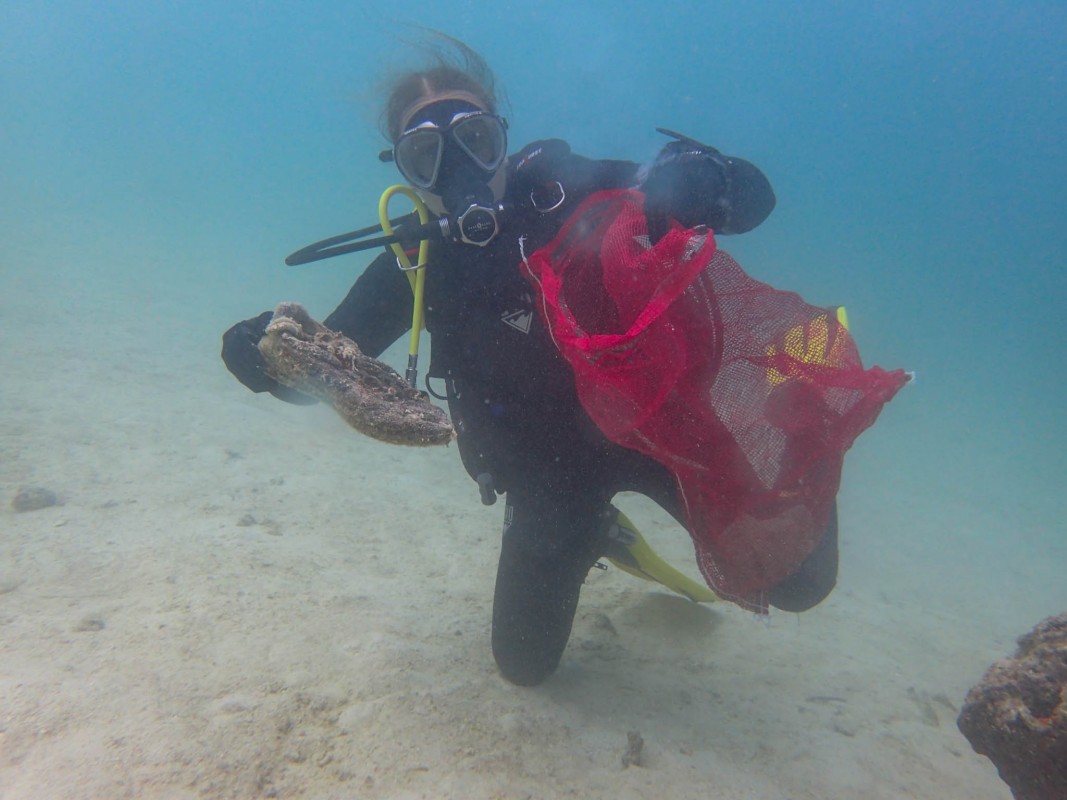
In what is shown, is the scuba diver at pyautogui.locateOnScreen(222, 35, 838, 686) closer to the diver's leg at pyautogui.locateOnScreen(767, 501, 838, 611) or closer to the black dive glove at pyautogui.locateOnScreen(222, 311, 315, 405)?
the diver's leg at pyautogui.locateOnScreen(767, 501, 838, 611)

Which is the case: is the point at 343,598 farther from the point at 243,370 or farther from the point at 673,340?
the point at 673,340

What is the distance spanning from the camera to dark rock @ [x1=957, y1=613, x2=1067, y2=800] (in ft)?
5.71

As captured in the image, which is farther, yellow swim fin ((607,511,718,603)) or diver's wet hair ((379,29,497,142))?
yellow swim fin ((607,511,718,603))

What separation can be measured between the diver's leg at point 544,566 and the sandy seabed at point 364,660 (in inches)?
10.5

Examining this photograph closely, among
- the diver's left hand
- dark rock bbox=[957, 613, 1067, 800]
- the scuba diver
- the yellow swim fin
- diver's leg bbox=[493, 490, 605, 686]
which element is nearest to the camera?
dark rock bbox=[957, 613, 1067, 800]

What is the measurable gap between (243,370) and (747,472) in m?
2.41

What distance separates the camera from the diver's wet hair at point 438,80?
11.7ft

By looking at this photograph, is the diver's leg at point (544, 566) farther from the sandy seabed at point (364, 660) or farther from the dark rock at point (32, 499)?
the dark rock at point (32, 499)

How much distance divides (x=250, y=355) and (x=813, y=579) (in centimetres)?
322

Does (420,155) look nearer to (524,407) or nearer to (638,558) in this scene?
(524,407)

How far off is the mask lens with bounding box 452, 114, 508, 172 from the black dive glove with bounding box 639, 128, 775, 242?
0.92 metres

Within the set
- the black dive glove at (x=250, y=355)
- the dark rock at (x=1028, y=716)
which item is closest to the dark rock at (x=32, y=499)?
the black dive glove at (x=250, y=355)

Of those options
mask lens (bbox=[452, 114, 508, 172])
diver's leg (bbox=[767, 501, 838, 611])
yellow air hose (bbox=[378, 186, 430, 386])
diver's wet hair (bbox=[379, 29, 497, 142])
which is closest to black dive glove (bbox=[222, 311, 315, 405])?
yellow air hose (bbox=[378, 186, 430, 386])

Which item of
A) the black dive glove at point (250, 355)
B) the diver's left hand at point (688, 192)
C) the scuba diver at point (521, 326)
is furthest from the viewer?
the scuba diver at point (521, 326)
